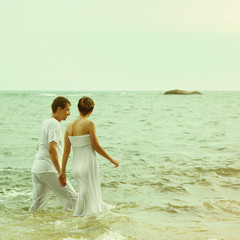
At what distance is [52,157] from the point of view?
19.4 ft

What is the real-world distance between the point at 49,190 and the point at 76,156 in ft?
3.08

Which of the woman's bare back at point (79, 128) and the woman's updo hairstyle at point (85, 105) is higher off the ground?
the woman's updo hairstyle at point (85, 105)

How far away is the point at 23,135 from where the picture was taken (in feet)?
63.0

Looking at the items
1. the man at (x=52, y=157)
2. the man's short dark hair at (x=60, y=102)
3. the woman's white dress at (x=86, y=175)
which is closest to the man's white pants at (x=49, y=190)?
the man at (x=52, y=157)

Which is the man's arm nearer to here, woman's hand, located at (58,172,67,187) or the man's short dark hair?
woman's hand, located at (58,172,67,187)

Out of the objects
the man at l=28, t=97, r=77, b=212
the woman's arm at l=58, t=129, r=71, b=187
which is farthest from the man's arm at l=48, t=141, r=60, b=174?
the woman's arm at l=58, t=129, r=71, b=187

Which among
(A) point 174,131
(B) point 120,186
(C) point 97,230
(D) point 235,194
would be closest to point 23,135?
(A) point 174,131

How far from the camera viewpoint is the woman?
5.74 metres

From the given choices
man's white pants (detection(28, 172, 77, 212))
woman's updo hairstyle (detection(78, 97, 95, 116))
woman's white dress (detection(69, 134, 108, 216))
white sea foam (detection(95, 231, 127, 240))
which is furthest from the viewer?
man's white pants (detection(28, 172, 77, 212))

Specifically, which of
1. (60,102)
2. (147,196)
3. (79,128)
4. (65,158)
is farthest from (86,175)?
(147,196)

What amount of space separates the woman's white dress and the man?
0.90 feet

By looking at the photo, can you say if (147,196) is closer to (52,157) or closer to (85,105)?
(52,157)

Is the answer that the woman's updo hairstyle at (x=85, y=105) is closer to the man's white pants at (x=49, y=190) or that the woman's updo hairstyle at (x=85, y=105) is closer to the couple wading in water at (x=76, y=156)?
the couple wading in water at (x=76, y=156)

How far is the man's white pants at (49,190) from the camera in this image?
6.11m
